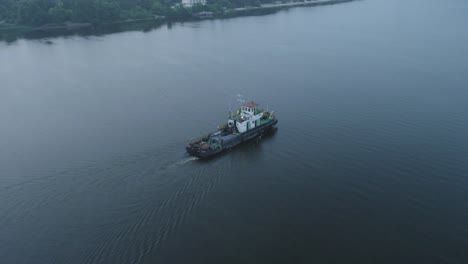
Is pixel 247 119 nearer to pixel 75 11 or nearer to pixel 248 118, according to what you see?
pixel 248 118

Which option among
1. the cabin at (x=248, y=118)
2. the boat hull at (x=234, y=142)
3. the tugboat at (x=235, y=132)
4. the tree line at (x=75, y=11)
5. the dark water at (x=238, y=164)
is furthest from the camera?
the tree line at (x=75, y=11)

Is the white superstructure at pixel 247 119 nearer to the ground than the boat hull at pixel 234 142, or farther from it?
farther from it

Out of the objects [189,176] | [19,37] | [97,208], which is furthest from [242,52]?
[19,37]

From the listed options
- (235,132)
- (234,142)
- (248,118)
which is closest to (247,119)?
(248,118)

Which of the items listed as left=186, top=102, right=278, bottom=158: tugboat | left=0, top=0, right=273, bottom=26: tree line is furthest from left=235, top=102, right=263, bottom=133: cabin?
left=0, top=0, right=273, bottom=26: tree line

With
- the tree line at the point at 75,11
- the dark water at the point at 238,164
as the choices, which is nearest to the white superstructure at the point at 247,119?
the dark water at the point at 238,164

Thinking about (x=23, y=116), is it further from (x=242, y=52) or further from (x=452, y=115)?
(x=452, y=115)

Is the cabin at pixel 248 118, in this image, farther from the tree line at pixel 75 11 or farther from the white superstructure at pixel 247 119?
the tree line at pixel 75 11
